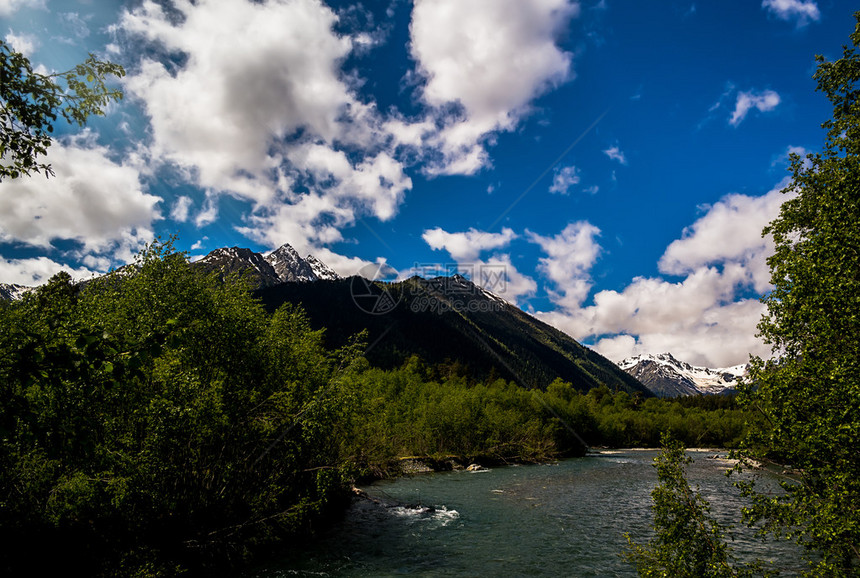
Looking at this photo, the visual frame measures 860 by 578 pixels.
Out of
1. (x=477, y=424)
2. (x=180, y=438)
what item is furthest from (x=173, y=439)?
(x=477, y=424)

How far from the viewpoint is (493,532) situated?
Answer: 1091 inches

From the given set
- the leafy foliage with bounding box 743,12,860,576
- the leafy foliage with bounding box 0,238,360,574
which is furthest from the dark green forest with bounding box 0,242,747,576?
the leafy foliage with bounding box 743,12,860,576

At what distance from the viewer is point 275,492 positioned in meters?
21.2

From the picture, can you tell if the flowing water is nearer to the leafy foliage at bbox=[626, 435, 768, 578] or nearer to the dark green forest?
the dark green forest

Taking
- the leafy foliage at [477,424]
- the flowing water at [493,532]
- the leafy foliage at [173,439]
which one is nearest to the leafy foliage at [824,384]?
the flowing water at [493,532]

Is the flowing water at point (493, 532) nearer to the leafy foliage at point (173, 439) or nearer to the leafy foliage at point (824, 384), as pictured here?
the leafy foliage at point (173, 439)

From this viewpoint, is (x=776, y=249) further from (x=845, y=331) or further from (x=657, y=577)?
(x=657, y=577)

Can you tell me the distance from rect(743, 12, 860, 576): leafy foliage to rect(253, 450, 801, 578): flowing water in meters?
10.5

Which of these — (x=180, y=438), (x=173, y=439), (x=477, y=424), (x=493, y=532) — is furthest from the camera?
(x=477, y=424)

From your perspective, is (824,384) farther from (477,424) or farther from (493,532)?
(477,424)

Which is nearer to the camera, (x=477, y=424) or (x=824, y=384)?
(x=824, y=384)

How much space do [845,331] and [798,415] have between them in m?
2.66

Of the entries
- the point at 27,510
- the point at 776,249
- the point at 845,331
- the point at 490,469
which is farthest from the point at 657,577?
the point at 490,469

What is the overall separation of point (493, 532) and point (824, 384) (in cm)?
2218
